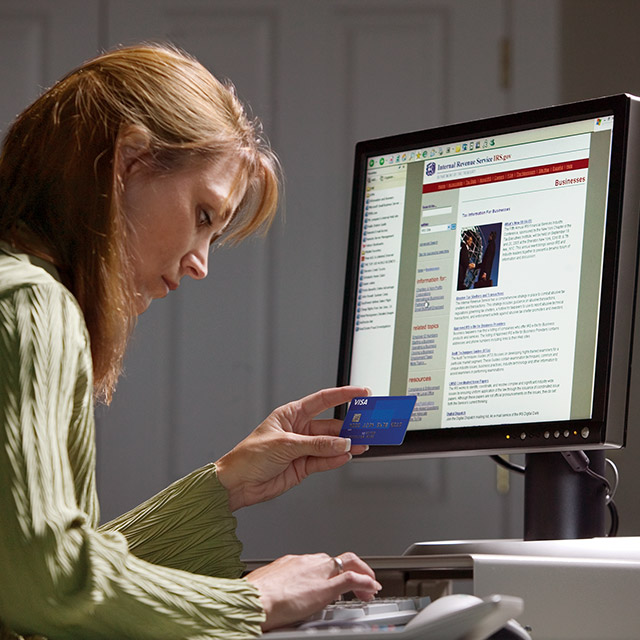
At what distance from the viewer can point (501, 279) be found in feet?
3.26

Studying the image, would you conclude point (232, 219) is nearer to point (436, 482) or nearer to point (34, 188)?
point (34, 188)

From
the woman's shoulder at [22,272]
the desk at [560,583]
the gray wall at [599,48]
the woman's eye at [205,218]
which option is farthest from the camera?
the gray wall at [599,48]

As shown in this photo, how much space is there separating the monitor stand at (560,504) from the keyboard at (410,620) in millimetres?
234

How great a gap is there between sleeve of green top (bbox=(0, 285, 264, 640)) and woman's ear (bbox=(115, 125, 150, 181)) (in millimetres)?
201

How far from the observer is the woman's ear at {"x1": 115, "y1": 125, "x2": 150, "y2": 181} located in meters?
0.82

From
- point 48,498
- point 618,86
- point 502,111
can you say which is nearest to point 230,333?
point 502,111

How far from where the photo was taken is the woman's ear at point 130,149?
32.3 inches

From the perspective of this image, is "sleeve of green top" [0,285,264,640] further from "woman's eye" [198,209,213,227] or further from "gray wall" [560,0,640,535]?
"gray wall" [560,0,640,535]

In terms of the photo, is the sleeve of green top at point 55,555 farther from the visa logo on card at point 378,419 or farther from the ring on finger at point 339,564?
the visa logo on card at point 378,419

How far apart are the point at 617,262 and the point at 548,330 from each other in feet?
0.30

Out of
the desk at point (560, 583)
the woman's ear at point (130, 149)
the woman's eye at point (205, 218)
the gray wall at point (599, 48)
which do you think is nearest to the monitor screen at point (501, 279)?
the desk at point (560, 583)

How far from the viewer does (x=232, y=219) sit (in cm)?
104

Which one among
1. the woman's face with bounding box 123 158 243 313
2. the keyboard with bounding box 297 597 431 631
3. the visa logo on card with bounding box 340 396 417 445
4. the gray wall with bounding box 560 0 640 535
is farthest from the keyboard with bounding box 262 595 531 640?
the gray wall with bounding box 560 0 640 535

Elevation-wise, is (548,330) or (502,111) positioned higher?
(502,111)
